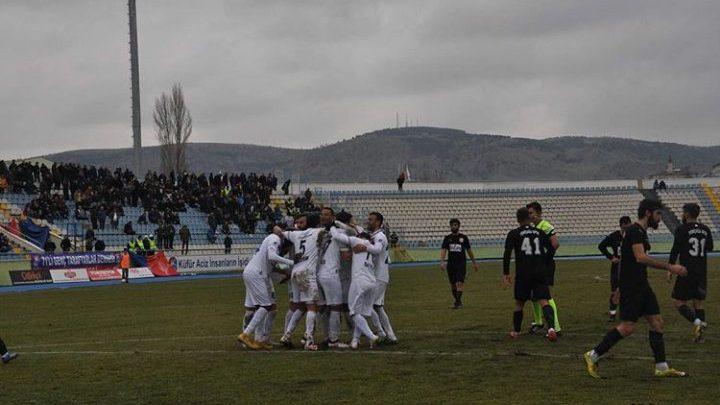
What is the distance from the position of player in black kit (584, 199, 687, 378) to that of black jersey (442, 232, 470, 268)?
39.2 ft

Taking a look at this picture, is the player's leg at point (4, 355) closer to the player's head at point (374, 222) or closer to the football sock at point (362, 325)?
the football sock at point (362, 325)

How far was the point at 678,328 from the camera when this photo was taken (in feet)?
62.6

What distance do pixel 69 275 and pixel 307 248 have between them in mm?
30908

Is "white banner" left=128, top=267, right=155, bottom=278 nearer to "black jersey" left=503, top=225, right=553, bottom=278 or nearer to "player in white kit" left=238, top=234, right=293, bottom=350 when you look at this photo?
"player in white kit" left=238, top=234, right=293, bottom=350

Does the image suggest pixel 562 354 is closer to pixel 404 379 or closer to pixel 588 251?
pixel 404 379

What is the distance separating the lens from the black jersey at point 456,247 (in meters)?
25.5

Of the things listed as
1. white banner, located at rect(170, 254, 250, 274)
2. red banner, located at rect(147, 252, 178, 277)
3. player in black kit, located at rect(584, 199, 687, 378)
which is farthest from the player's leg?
white banner, located at rect(170, 254, 250, 274)

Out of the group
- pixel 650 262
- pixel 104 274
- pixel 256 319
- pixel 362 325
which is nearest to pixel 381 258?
pixel 362 325

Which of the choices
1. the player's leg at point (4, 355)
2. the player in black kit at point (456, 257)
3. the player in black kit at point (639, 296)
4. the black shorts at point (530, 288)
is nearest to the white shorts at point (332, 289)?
the black shorts at point (530, 288)

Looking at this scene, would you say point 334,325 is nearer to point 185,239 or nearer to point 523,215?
point 523,215

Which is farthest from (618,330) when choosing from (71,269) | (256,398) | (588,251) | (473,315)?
(588,251)

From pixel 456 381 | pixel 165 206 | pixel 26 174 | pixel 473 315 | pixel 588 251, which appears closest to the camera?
pixel 456 381

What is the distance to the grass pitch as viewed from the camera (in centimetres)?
1237

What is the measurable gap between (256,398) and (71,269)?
35156 mm
